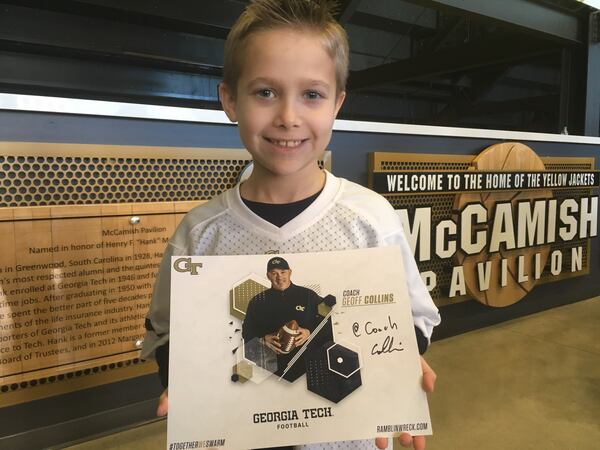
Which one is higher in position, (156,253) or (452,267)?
(156,253)

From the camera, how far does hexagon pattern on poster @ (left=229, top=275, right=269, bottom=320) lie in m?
0.68

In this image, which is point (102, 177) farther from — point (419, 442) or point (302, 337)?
point (419, 442)

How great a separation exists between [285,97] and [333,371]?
42 centimetres

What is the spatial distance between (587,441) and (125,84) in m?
5.42

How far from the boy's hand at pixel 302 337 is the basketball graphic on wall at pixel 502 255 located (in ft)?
6.48

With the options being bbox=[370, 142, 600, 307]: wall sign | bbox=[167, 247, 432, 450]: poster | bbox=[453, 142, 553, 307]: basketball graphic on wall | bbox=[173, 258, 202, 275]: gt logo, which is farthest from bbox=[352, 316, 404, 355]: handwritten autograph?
bbox=[453, 142, 553, 307]: basketball graphic on wall

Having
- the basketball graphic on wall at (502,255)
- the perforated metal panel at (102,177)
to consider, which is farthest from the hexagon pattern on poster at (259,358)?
the basketball graphic on wall at (502,255)

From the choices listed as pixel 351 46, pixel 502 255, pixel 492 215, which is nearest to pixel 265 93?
pixel 492 215

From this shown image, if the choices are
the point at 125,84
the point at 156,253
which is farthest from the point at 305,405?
the point at 125,84

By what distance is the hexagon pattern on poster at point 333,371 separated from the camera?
67 cm

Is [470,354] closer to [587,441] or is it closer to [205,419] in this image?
[587,441]

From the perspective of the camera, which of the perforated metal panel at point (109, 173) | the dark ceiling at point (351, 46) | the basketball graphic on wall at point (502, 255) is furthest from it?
the dark ceiling at point (351, 46)

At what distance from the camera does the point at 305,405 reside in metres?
0.66

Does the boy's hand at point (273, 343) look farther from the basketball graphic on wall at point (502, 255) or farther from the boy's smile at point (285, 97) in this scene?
the basketball graphic on wall at point (502, 255)
